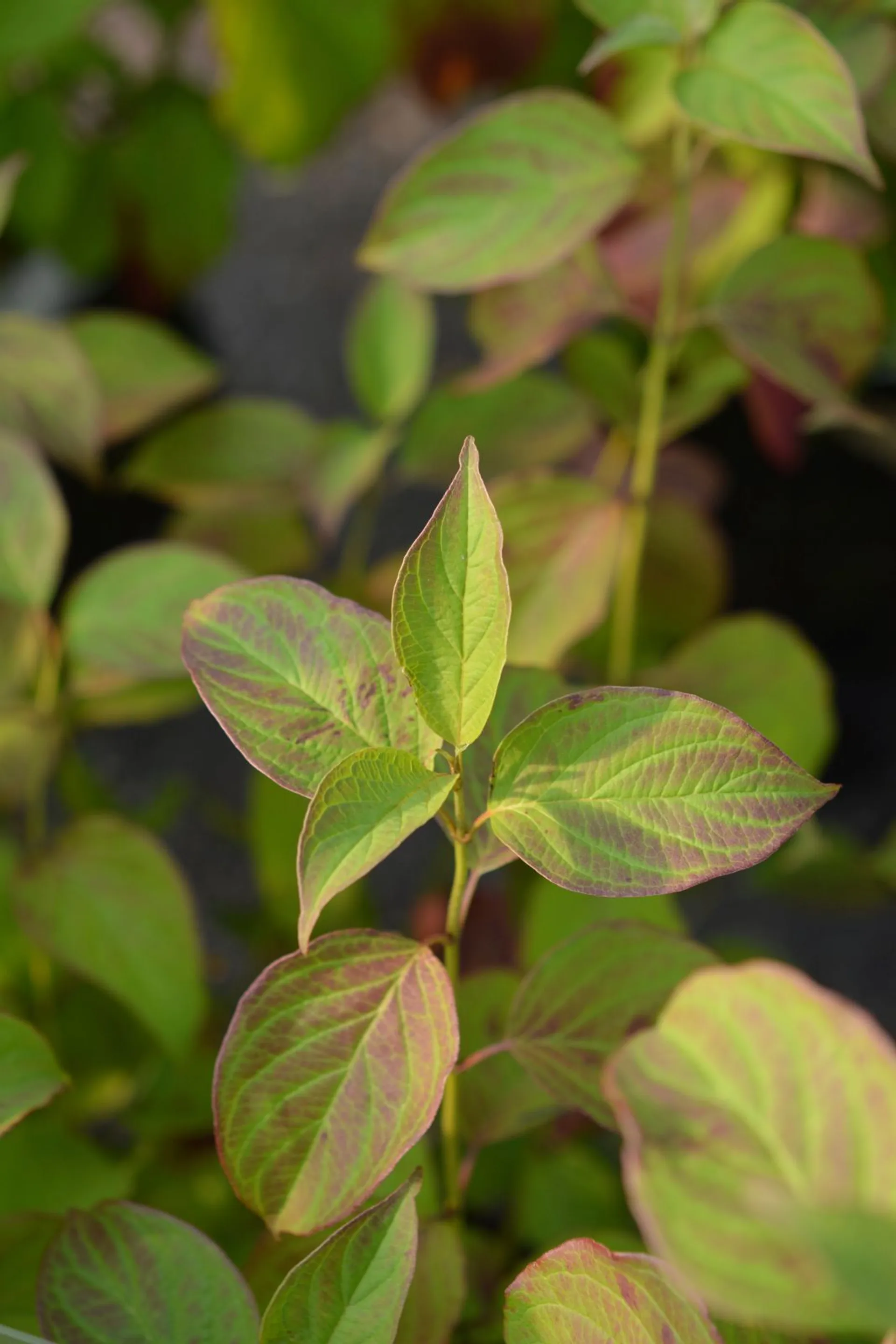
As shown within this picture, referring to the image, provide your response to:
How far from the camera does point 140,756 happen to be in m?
1.08

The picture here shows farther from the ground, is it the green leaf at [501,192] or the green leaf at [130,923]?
the green leaf at [501,192]

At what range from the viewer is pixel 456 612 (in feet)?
0.84

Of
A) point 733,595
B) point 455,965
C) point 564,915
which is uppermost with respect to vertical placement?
point 455,965

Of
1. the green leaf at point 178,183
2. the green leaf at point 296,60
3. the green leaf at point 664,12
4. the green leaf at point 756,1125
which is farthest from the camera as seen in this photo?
the green leaf at point 178,183

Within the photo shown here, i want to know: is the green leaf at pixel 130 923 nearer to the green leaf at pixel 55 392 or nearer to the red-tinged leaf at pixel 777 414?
the green leaf at pixel 55 392

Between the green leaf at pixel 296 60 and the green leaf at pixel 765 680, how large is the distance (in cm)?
37

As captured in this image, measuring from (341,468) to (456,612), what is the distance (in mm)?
300

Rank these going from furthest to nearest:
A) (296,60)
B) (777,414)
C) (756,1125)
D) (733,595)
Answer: (733,595)
(296,60)
(777,414)
(756,1125)

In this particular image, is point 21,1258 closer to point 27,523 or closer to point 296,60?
point 27,523

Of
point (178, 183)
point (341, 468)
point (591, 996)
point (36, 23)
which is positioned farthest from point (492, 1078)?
point (178, 183)

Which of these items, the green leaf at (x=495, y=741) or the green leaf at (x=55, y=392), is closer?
the green leaf at (x=495, y=741)

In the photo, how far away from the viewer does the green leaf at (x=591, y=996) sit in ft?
1.02

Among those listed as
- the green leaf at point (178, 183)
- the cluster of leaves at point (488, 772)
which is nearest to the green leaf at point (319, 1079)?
the cluster of leaves at point (488, 772)

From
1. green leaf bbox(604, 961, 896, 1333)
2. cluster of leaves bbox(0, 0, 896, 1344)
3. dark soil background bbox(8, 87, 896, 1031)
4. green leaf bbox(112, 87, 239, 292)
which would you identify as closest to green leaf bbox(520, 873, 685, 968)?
cluster of leaves bbox(0, 0, 896, 1344)
